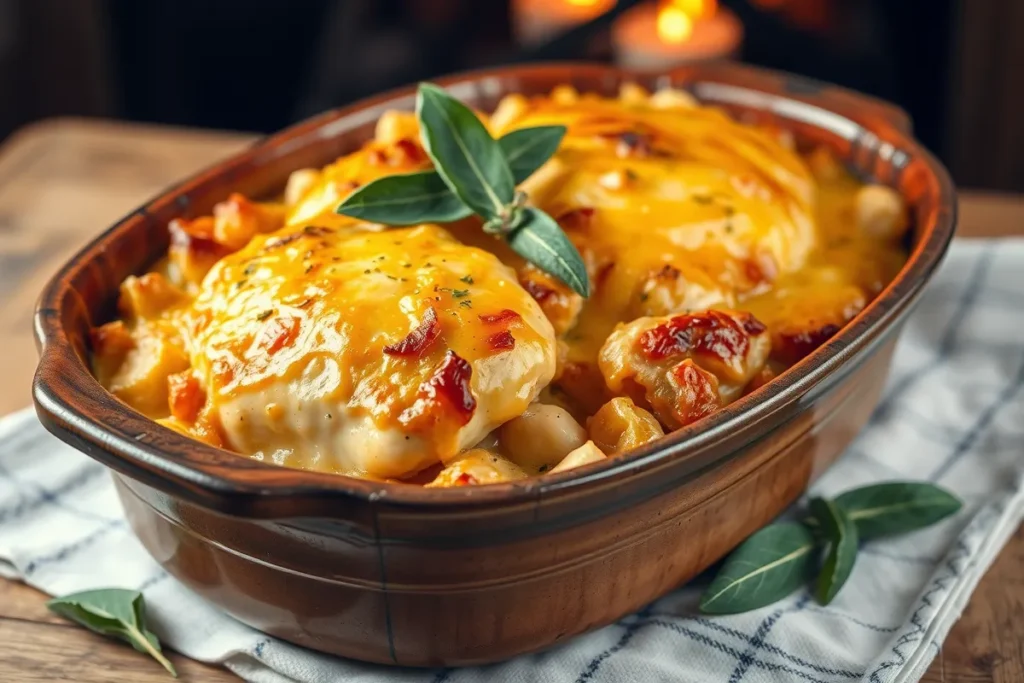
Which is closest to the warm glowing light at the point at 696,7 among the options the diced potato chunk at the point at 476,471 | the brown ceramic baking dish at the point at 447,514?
the brown ceramic baking dish at the point at 447,514

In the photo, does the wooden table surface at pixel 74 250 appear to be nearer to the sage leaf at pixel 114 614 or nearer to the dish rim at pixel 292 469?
the sage leaf at pixel 114 614

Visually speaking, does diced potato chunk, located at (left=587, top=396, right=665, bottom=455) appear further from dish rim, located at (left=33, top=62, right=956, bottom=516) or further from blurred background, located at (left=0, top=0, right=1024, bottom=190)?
blurred background, located at (left=0, top=0, right=1024, bottom=190)

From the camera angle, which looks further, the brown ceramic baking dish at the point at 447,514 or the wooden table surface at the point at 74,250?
the wooden table surface at the point at 74,250

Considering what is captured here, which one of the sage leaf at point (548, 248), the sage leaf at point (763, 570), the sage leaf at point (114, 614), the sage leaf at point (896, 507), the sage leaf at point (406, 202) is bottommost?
the sage leaf at point (896, 507)

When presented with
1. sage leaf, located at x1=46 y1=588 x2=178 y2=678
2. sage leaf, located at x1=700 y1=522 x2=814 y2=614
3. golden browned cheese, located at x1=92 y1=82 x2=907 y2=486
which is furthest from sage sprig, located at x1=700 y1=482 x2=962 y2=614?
sage leaf, located at x1=46 y1=588 x2=178 y2=678

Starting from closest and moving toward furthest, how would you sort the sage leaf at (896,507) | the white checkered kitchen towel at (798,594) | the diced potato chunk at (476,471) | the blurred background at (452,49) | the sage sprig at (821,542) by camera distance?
1. the diced potato chunk at (476,471)
2. the white checkered kitchen towel at (798,594)
3. the sage sprig at (821,542)
4. the sage leaf at (896,507)
5. the blurred background at (452,49)

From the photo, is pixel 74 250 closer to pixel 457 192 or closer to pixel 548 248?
pixel 457 192
